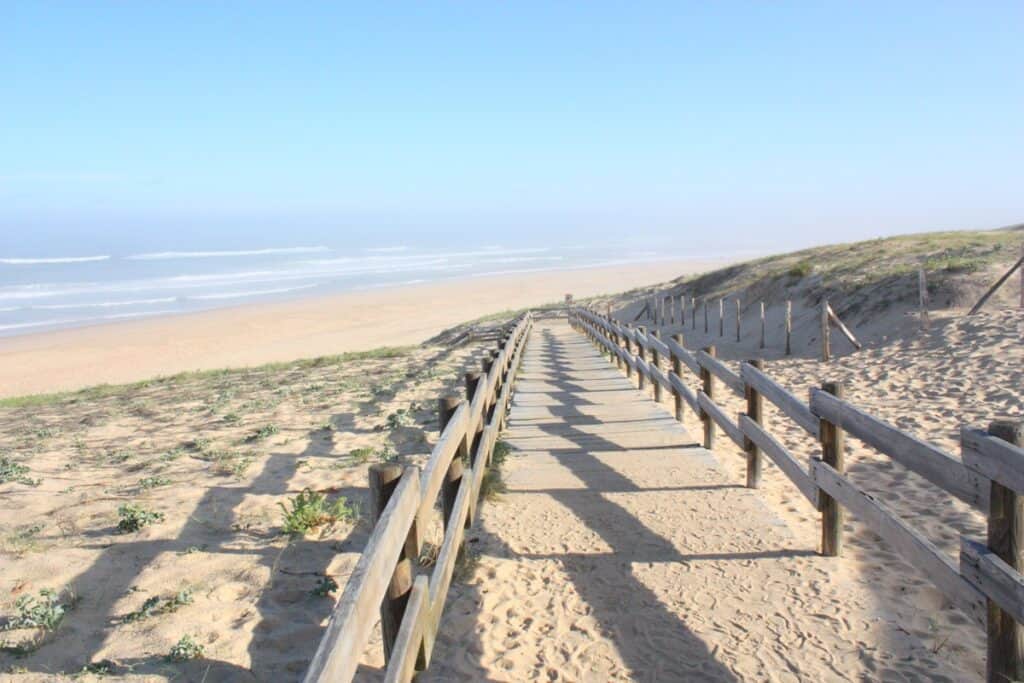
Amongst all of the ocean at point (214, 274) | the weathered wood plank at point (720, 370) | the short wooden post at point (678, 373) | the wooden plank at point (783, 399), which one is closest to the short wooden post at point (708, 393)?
the weathered wood plank at point (720, 370)

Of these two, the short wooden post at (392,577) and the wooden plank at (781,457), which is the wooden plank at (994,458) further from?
the short wooden post at (392,577)

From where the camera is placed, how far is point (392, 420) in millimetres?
9461

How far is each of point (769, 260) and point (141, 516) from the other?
3552cm

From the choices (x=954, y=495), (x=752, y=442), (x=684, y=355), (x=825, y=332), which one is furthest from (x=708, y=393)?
(x=825, y=332)

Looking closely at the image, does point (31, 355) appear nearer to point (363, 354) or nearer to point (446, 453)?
point (363, 354)

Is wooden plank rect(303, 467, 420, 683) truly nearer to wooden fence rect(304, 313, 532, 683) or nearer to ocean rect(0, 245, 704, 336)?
wooden fence rect(304, 313, 532, 683)

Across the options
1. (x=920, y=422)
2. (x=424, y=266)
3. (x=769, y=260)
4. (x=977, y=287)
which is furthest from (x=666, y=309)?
(x=424, y=266)

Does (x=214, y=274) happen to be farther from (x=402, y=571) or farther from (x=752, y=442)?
(x=402, y=571)

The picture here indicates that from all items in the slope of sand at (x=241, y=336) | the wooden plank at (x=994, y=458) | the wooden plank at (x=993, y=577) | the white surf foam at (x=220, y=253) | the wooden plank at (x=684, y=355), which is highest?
the white surf foam at (x=220, y=253)

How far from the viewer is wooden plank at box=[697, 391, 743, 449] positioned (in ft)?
21.0

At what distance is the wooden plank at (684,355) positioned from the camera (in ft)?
26.1

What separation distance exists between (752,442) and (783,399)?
3.15ft

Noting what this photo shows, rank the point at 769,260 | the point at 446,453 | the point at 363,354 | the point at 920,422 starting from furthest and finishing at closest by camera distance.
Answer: the point at 769,260
the point at 363,354
the point at 920,422
the point at 446,453

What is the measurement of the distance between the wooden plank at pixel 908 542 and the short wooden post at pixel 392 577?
7.62ft
